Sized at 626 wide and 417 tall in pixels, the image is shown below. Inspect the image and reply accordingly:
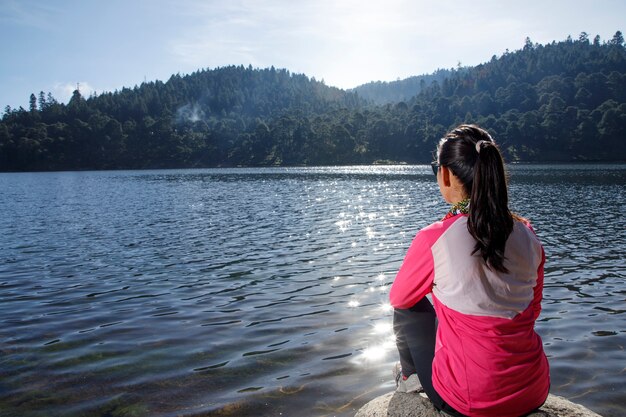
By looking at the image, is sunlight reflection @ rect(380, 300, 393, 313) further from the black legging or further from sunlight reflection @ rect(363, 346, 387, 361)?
the black legging

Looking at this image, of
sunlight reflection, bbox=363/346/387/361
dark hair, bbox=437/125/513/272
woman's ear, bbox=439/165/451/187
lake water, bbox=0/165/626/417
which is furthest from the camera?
sunlight reflection, bbox=363/346/387/361

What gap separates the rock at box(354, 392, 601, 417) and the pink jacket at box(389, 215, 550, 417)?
0.66 meters

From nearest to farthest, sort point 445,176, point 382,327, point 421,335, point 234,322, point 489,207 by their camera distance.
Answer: point 489,207 < point 445,176 < point 421,335 < point 382,327 < point 234,322

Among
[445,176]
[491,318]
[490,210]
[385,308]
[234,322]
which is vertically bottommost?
[385,308]

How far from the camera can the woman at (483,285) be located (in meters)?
3.40

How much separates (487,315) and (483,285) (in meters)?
0.21

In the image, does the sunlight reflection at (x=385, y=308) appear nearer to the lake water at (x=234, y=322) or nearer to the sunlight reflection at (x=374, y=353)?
the lake water at (x=234, y=322)

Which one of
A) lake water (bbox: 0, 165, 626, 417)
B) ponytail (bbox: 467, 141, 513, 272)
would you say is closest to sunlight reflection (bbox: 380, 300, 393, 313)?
lake water (bbox: 0, 165, 626, 417)

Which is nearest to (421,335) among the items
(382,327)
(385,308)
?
(382,327)

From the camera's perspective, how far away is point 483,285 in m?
3.41

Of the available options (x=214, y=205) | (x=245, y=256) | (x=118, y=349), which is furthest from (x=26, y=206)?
(x=118, y=349)

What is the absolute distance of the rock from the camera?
4262 mm

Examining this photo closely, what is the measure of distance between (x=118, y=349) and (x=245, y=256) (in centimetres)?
969

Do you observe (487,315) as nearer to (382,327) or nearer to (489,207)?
(489,207)
